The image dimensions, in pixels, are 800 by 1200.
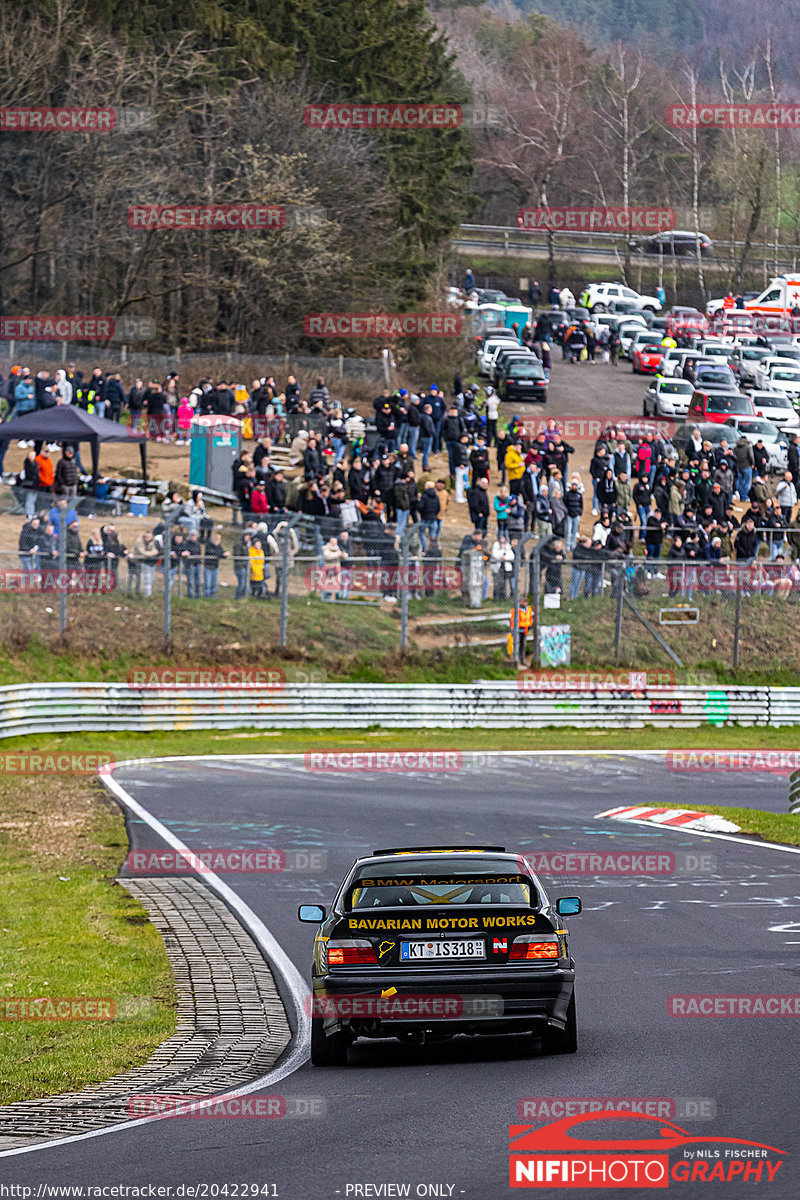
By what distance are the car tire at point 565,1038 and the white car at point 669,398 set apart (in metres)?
44.4

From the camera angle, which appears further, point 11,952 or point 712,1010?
point 11,952

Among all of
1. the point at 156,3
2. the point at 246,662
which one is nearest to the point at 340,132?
the point at 156,3

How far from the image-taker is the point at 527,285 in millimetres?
87438

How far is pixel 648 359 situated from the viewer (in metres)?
64.9

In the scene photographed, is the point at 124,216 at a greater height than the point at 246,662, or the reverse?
the point at 124,216

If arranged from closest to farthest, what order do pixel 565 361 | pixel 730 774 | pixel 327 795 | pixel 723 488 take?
pixel 327 795 → pixel 730 774 → pixel 723 488 → pixel 565 361

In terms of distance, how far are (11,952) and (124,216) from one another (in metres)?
45.7

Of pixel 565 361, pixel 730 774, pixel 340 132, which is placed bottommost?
pixel 730 774

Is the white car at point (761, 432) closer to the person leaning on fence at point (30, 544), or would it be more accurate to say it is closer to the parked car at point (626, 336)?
the parked car at point (626, 336)

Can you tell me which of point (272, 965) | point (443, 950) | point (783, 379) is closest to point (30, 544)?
point (272, 965)

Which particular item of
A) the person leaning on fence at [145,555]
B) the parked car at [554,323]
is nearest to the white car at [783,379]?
the parked car at [554,323]

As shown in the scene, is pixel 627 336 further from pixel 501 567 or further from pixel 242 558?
pixel 242 558

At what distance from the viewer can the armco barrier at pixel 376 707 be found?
90.7 ft

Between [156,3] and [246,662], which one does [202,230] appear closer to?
[156,3]
